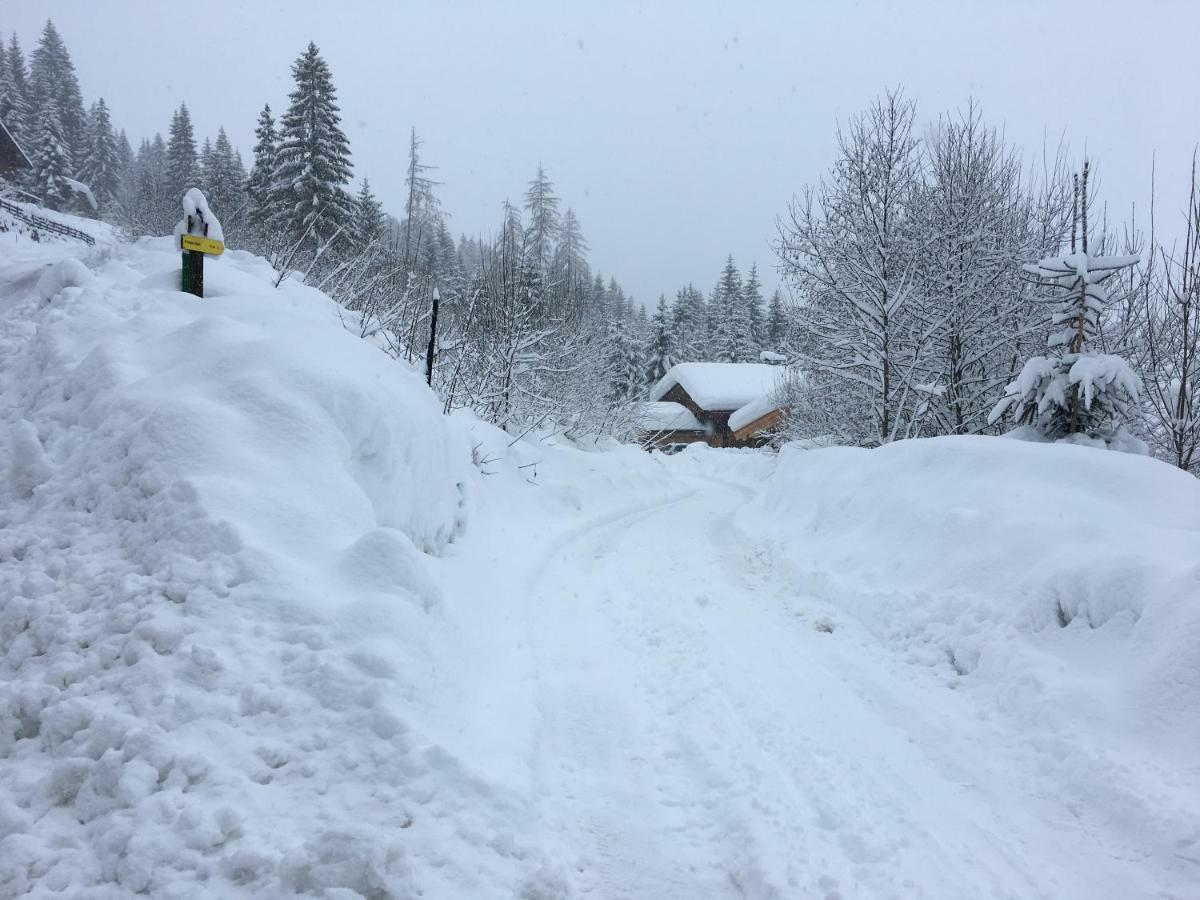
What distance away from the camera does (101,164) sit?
5547 centimetres

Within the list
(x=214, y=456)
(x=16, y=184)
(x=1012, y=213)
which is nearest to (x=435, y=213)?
(x=16, y=184)

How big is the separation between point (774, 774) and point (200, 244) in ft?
26.6

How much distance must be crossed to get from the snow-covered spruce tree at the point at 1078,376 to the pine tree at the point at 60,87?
221 feet

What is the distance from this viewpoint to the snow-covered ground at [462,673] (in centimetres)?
318

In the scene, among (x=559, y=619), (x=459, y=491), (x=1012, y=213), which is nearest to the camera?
(x=559, y=619)

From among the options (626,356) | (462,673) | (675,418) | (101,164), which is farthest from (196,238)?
(101,164)

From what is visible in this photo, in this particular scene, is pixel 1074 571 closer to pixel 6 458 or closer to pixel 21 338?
pixel 6 458

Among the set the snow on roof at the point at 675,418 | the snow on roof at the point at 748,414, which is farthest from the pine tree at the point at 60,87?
the snow on roof at the point at 748,414

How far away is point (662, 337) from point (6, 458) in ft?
162

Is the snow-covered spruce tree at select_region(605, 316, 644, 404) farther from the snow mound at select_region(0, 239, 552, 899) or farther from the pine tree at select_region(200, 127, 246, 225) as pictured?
the snow mound at select_region(0, 239, 552, 899)

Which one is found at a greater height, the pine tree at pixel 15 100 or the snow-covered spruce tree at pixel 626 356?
the pine tree at pixel 15 100

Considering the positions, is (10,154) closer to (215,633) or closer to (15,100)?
(15,100)

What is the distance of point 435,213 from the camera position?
168 feet

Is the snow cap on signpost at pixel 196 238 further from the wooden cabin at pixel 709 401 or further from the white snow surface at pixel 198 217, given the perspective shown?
the wooden cabin at pixel 709 401
